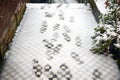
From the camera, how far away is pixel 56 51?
5.62m

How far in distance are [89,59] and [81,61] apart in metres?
0.23

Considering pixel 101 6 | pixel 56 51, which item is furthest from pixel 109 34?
pixel 101 6

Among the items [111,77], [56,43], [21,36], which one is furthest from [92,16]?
[111,77]

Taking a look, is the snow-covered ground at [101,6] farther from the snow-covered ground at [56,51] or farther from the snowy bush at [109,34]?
the snowy bush at [109,34]

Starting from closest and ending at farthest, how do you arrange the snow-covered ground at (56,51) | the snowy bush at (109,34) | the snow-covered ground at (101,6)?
the snow-covered ground at (56,51), the snowy bush at (109,34), the snow-covered ground at (101,6)

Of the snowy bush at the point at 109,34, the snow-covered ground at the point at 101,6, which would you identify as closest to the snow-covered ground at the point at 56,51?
the snowy bush at the point at 109,34

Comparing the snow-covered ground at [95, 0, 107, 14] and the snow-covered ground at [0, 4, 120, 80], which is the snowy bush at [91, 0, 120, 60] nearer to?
the snow-covered ground at [0, 4, 120, 80]

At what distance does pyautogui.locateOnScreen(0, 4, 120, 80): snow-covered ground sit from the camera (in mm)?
4840

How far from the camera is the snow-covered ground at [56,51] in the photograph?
191 inches

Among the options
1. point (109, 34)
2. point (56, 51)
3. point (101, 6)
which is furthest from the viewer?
point (101, 6)

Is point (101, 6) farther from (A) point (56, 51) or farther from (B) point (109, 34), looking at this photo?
(A) point (56, 51)

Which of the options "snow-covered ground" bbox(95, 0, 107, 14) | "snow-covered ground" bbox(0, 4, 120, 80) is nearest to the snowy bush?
"snow-covered ground" bbox(0, 4, 120, 80)

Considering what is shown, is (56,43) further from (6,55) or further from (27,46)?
(6,55)

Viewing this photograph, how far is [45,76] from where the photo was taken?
15.6ft
